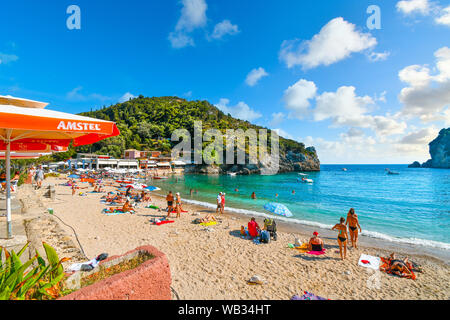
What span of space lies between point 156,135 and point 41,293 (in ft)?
328

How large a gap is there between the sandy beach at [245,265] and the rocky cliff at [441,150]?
16590 cm

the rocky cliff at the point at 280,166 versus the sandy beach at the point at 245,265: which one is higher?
the rocky cliff at the point at 280,166

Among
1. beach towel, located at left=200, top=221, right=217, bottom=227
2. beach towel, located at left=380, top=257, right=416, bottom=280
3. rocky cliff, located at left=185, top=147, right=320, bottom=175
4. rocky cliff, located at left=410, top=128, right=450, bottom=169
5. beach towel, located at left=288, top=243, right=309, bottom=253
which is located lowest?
beach towel, located at left=380, top=257, right=416, bottom=280

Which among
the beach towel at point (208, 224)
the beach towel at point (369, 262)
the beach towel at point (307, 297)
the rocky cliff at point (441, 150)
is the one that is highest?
the rocky cliff at point (441, 150)

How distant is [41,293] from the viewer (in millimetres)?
2178

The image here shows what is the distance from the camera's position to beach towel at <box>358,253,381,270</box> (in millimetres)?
6899

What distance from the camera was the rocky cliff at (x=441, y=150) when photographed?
118 metres

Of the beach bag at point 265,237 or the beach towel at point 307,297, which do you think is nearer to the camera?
the beach towel at point 307,297

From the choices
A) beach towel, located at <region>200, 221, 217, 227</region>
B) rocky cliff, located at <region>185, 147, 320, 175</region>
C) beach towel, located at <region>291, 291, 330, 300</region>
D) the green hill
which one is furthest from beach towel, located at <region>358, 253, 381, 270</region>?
the green hill

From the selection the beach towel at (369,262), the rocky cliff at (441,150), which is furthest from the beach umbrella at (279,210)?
the rocky cliff at (441,150)

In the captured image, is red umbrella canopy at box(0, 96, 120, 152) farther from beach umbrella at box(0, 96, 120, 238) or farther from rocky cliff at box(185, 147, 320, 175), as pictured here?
rocky cliff at box(185, 147, 320, 175)

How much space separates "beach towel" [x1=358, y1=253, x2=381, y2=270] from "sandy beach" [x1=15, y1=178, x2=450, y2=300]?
0.68 ft

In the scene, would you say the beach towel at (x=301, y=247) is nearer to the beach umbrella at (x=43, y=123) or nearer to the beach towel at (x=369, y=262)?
the beach towel at (x=369, y=262)

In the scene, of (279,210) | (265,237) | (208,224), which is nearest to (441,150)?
(279,210)
